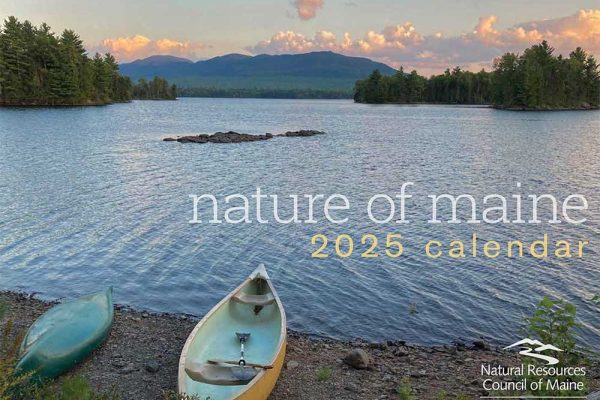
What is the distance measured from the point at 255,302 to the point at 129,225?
14.1 metres

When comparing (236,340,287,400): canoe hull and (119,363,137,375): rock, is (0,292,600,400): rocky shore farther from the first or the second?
(236,340,287,400): canoe hull

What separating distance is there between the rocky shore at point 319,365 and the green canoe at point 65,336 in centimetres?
47

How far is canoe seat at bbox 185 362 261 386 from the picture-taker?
1060cm

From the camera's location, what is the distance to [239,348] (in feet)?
41.4

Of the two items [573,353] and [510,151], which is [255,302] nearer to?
[573,353]

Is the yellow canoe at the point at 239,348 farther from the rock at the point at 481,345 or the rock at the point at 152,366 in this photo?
the rock at the point at 481,345

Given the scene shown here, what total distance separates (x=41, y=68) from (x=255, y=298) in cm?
13979

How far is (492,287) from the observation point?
18.9 metres

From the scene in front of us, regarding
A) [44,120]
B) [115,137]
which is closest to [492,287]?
[115,137]

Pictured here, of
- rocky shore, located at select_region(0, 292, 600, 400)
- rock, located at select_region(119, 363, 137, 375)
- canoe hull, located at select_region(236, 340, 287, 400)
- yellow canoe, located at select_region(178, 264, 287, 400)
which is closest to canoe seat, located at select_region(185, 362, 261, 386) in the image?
yellow canoe, located at select_region(178, 264, 287, 400)

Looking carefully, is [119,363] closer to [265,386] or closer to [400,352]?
[265,386]

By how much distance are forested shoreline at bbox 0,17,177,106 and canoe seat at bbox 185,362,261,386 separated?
13596 cm

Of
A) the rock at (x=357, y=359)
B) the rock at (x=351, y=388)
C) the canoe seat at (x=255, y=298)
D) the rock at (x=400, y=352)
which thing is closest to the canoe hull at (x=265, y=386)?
the rock at (x=351, y=388)

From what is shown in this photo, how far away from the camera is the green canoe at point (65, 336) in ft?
36.4
